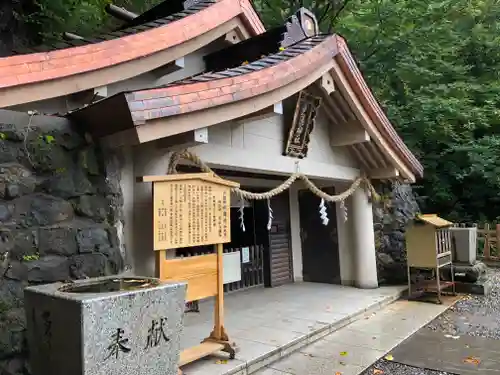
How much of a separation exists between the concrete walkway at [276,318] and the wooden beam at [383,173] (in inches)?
98.6

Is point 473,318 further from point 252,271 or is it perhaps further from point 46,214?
point 46,214

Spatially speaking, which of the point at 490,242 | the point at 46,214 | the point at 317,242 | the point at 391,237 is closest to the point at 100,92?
the point at 46,214

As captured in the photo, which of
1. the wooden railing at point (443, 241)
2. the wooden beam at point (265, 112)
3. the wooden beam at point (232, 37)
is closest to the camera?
the wooden beam at point (265, 112)

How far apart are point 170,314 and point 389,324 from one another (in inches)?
191

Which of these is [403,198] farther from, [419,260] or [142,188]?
[142,188]

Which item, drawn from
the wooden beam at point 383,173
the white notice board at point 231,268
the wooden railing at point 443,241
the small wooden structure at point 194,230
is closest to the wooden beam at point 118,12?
the small wooden structure at point 194,230

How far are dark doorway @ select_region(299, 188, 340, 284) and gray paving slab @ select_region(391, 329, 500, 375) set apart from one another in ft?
11.4

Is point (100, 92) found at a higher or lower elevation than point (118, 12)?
lower

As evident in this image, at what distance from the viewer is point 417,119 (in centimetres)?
1402

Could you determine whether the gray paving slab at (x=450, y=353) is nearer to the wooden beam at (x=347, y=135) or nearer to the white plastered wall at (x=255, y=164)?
the white plastered wall at (x=255, y=164)

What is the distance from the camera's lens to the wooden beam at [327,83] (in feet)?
21.4

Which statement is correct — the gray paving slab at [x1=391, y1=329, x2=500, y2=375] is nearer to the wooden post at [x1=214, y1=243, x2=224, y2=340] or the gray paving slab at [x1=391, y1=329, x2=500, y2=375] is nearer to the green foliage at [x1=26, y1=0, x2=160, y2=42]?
the wooden post at [x1=214, y1=243, x2=224, y2=340]

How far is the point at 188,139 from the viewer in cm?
446

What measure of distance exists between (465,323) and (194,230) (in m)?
5.31
